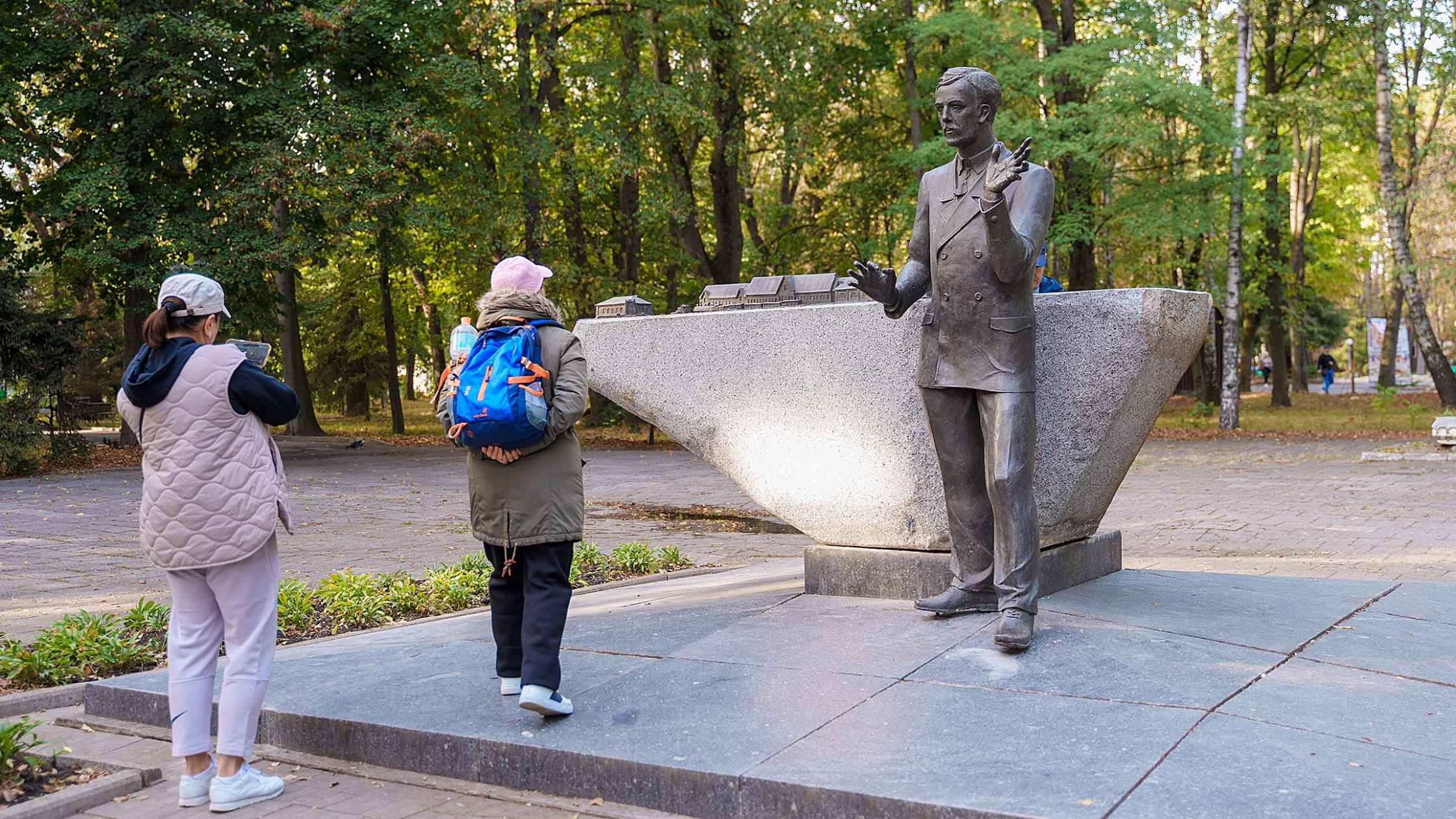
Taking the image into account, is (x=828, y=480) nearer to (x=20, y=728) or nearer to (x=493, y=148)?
(x=20, y=728)

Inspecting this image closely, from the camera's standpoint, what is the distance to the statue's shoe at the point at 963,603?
5500 mm

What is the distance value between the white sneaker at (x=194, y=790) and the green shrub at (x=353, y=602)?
95.4 inches

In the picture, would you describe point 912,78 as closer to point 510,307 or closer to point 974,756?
point 510,307

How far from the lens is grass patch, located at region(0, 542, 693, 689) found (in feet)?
19.1

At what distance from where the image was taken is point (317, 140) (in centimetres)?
1991

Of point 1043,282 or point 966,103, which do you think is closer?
point 966,103

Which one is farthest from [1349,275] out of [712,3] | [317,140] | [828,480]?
[828,480]

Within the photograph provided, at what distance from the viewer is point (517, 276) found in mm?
4457

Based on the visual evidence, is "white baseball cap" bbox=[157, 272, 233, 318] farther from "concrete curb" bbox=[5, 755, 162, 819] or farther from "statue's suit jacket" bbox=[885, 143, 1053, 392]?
"statue's suit jacket" bbox=[885, 143, 1053, 392]

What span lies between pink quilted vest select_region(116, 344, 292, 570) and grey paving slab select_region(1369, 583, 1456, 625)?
4.95 m

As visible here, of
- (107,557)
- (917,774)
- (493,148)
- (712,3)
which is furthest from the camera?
(493,148)

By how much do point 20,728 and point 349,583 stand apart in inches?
119

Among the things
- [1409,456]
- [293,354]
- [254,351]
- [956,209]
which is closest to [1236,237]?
[1409,456]

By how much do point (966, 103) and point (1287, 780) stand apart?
9.54 feet
